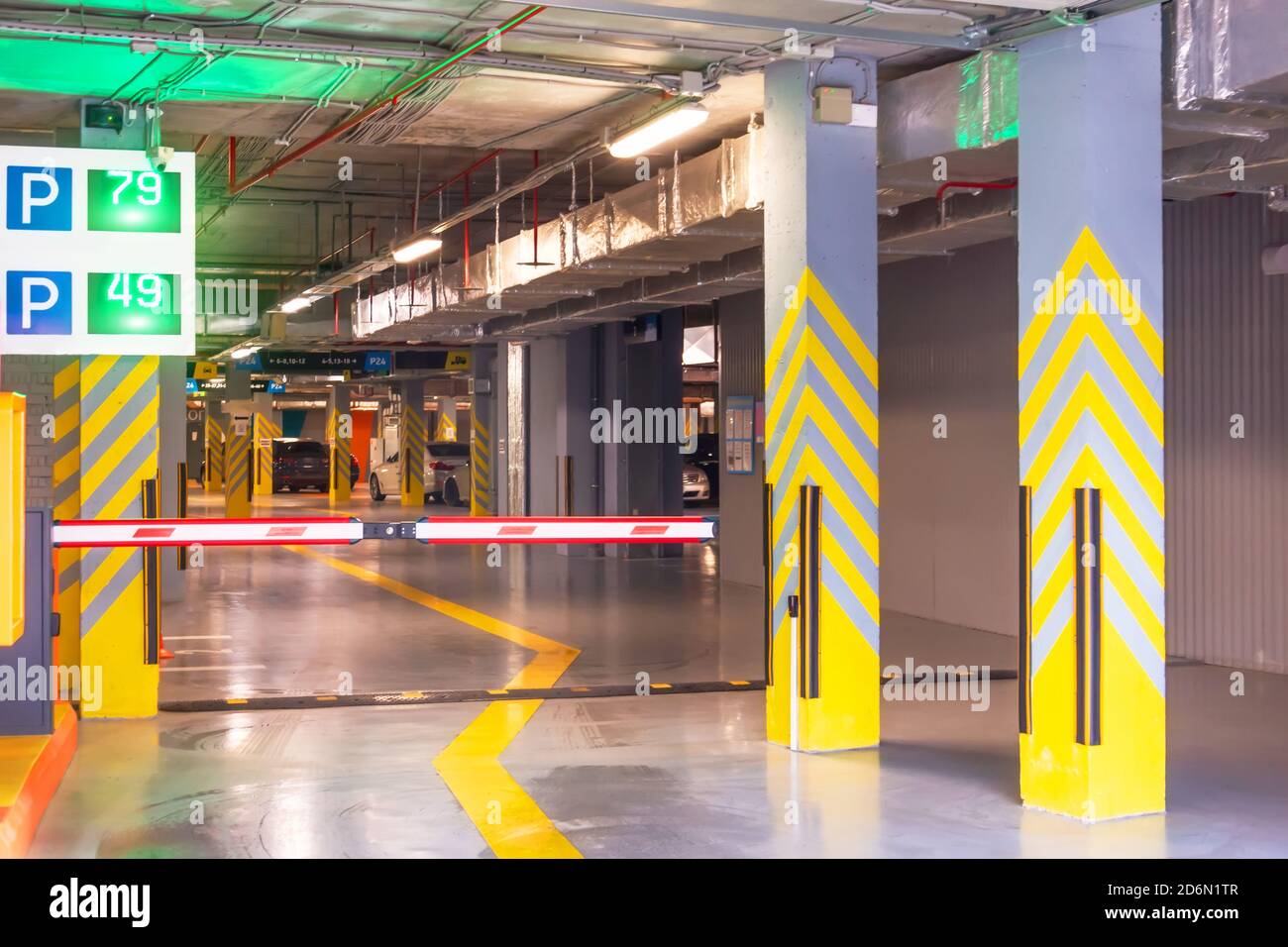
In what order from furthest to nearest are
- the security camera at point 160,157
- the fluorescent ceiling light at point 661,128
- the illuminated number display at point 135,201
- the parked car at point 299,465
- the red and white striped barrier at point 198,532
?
the parked car at point 299,465 < the fluorescent ceiling light at point 661,128 < the security camera at point 160,157 < the illuminated number display at point 135,201 < the red and white striped barrier at point 198,532

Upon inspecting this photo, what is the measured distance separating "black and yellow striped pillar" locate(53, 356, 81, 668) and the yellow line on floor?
244 cm

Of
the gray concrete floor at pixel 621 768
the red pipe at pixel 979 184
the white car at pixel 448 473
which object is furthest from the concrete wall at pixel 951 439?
the white car at pixel 448 473

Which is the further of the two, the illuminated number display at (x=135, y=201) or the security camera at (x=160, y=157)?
the security camera at (x=160, y=157)

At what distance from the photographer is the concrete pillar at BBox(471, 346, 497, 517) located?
2531cm

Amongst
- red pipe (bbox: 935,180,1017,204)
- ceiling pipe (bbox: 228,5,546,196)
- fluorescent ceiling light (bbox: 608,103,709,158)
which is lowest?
red pipe (bbox: 935,180,1017,204)

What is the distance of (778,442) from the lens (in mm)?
7391

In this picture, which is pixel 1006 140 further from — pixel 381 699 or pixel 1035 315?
pixel 381 699

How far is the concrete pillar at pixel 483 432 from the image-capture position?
997 inches

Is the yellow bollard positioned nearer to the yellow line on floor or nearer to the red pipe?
the yellow line on floor

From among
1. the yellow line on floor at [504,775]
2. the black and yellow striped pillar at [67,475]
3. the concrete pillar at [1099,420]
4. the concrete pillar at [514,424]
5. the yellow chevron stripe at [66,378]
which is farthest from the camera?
the concrete pillar at [514,424]

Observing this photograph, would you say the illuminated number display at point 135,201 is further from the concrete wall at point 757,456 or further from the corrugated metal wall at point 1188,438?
the concrete wall at point 757,456

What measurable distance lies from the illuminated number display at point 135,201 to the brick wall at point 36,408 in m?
2.88

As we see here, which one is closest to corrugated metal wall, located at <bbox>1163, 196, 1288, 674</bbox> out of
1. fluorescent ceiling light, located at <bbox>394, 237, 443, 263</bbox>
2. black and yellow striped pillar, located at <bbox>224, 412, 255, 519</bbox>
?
fluorescent ceiling light, located at <bbox>394, 237, 443, 263</bbox>
